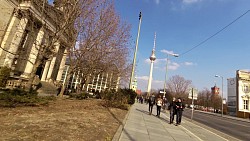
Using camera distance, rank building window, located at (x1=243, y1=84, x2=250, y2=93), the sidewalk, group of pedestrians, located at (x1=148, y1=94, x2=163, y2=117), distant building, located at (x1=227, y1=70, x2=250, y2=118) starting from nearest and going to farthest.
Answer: the sidewalk → group of pedestrians, located at (x1=148, y1=94, x2=163, y2=117) → distant building, located at (x1=227, y1=70, x2=250, y2=118) → building window, located at (x1=243, y1=84, x2=250, y2=93)

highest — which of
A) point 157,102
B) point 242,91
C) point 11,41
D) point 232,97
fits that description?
point 242,91

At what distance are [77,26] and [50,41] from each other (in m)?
3.74

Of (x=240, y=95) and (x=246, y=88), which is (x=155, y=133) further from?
(x=246, y=88)

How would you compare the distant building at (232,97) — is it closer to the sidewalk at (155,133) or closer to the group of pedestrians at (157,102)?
the group of pedestrians at (157,102)

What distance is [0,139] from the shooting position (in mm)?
4516

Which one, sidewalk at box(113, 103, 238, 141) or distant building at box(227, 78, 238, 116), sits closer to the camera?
sidewalk at box(113, 103, 238, 141)

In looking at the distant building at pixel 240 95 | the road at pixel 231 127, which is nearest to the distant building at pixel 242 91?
the distant building at pixel 240 95

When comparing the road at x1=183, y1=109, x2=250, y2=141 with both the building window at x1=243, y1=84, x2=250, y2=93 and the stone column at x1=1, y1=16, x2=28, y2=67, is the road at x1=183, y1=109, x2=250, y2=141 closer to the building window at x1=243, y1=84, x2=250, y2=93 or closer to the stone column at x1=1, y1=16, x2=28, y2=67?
the stone column at x1=1, y1=16, x2=28, y2=67

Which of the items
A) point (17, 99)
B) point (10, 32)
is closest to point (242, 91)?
point (10, 32)

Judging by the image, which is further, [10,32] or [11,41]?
[10,32]

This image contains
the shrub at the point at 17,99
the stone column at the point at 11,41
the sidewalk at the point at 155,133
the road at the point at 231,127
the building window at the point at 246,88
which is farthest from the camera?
the building window at the point at 246,88

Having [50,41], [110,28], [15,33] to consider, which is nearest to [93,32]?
[110,28]

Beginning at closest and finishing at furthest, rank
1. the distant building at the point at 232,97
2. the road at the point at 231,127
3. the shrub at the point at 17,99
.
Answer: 1. the shrub at the point at 17,99
2. the road at the point at 231,127
3. the distant building at the point at 232,97

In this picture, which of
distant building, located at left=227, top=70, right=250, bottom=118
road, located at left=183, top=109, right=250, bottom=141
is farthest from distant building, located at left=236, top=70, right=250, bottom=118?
road, located at left=183, top=109, right=250, bottom=141
